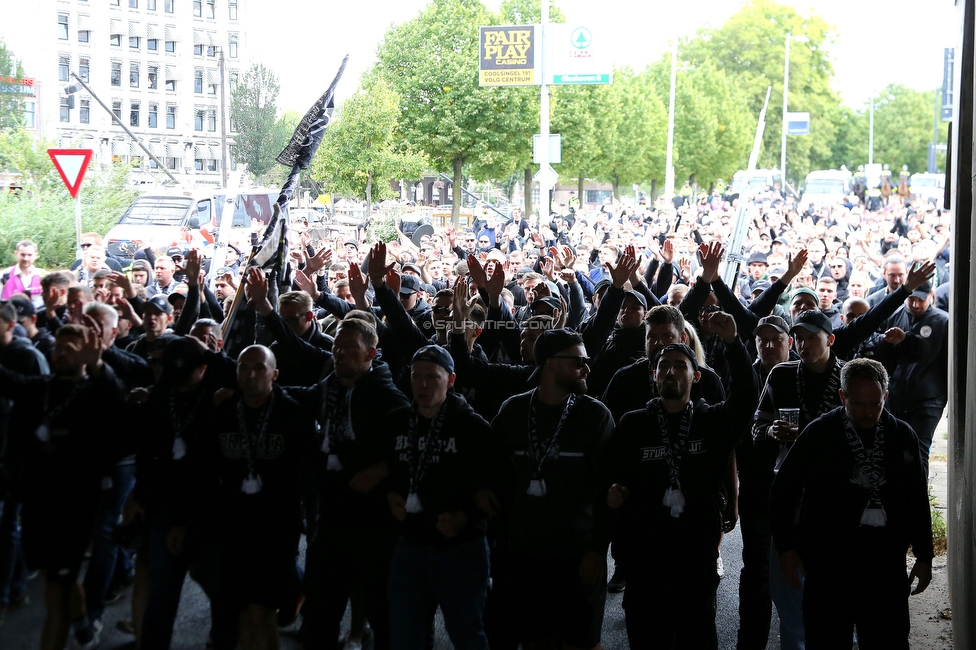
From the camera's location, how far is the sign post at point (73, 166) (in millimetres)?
5215

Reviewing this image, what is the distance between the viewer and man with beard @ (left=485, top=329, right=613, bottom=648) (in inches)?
184

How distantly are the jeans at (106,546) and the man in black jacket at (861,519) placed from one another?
295 cm

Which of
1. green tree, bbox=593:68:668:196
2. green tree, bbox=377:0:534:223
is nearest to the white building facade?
green tree, bbox=377:0:534:223

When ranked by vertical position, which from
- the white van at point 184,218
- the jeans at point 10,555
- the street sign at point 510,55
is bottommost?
the jeans at point 10,555

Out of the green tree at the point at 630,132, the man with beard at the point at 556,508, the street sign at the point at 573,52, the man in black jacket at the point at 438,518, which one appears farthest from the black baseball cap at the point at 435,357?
the green tree at the point at 630,132

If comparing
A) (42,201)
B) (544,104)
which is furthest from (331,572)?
(544,104)

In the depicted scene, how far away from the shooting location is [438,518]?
179 inches

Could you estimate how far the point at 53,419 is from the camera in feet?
14.6

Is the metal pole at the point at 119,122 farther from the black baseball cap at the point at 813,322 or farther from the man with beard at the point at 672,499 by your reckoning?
the black baseball cap at the point at 813,322

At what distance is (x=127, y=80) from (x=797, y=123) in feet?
53.7

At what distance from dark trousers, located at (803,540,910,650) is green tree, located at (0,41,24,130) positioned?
424 centimetres

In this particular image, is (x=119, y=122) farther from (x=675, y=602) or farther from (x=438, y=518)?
(x=675, y=602)

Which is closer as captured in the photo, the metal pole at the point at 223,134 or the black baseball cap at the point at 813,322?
the black baseball cap at the point at 813,322

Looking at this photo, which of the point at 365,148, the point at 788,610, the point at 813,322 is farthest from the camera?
the point at 365,148
